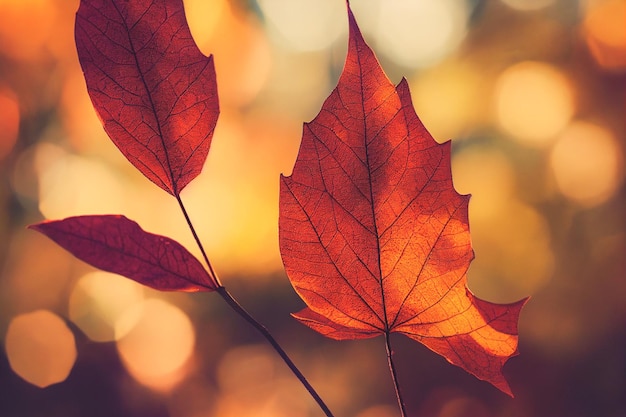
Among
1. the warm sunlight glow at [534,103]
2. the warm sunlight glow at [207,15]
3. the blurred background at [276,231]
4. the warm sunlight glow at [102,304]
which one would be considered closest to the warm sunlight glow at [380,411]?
the blurred background at [276,231]

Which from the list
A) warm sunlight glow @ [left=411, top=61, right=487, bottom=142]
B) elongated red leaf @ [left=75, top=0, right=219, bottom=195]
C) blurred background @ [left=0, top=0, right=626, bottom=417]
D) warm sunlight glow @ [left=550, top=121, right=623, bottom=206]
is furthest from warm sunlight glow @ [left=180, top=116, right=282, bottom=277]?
elongated red leaf @ [left=75, top=0, right=219, bottom=195]

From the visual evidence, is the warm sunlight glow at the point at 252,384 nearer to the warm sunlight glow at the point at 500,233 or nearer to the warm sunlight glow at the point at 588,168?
the warm sunlight glow at the point at 500,233

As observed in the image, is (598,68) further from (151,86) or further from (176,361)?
(151,86)

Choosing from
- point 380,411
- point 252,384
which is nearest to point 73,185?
point 252,384

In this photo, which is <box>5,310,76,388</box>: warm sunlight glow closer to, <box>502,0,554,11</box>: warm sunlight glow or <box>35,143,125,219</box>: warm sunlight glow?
<box>35,143,125,219</box>: warm sunlight glow

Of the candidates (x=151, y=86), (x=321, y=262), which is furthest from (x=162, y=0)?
(x=321, y=262)

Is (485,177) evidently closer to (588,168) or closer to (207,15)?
(588,168)
